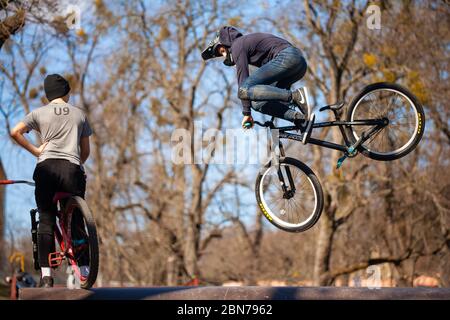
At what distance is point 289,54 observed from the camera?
6844 mm

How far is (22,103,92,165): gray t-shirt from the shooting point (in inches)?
240

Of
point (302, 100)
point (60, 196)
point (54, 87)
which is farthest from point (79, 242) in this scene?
point (302, 100)

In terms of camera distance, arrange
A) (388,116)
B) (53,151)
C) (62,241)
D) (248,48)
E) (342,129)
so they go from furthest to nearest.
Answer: (388,116) → (342,129) → (248,48) → (62,241) → (53,151)

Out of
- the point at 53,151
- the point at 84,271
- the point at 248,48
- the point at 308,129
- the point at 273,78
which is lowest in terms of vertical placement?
the point at 84,271

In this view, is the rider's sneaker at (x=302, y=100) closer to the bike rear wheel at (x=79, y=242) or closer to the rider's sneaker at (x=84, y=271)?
the bike rear wheel at (x=79, y=242)

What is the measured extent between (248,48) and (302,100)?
28.9 inches

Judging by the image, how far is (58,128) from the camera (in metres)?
6.11

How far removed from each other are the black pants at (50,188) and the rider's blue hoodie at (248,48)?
1768mm

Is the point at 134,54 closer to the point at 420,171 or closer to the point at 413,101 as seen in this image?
the point at 420,171

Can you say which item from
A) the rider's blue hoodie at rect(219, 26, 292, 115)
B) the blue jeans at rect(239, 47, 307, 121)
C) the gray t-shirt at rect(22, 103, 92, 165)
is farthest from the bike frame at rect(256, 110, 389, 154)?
the gray t-shirt at rect(22, 103, 92, 165)

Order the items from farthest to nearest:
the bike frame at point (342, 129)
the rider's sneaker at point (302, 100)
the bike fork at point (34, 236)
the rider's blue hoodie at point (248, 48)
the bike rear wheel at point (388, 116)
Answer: the bike rear wheel at point (388, 116) < the bike frame at point (342, 129) < the rider's sneaker at point (302, 100) < the rider's blue hoodie at point (248, 48) < the bike fork at point (34, 236)

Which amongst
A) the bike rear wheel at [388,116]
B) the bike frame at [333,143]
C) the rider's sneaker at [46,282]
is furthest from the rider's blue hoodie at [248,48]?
the rider's sneaker at [46,282]

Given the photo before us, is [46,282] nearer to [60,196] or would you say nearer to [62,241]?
[62,241]

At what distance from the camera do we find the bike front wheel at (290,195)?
732cm
